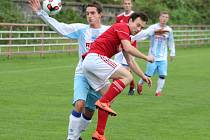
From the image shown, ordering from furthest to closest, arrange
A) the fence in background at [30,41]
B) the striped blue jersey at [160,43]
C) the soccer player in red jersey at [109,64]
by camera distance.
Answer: the fence in background at [30,41], the striped blue jersey at [160,43], the soccer player in red jersey at [109,64]

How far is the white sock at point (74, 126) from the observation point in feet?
30.2

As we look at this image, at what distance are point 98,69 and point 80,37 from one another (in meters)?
1.13

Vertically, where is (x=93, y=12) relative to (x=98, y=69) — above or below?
above

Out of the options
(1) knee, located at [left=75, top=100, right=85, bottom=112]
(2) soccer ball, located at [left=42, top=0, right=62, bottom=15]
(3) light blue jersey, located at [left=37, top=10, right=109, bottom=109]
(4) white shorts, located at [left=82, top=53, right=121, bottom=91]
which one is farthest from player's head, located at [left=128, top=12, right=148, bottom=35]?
(2) soccer ball, located at [left=42, top=0, right=62, bottom=15]

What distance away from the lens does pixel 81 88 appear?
9219mm

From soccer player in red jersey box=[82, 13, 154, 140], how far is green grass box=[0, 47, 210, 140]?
1.15 metres

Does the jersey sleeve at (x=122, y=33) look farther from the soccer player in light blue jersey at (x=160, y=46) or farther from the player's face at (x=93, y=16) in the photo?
the soccer player in light blue jersey at (x=160, y=46)

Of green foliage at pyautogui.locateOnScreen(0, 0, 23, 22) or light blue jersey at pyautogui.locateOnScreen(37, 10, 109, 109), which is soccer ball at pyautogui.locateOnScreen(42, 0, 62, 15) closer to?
light blue jersey at pyautogui.locateOnScreen(37, 10, 109, 109)

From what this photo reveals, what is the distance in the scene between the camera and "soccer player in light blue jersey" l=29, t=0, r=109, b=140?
9.21 metres

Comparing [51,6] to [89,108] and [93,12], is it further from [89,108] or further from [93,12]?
[89,108]

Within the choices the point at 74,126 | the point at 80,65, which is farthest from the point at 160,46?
the point at 74,126

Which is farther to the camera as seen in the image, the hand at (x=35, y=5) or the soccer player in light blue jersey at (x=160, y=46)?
the soccer player in light blue jersey at (x=160, y=46)

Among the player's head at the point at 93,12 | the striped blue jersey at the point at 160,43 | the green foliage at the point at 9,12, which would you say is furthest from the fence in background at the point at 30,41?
the player's head at the point at 93,12

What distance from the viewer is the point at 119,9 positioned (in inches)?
1815
